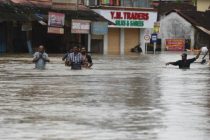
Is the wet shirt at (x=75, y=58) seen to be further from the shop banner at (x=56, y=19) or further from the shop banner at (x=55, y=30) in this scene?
the shop banner at (x=55, y=30)

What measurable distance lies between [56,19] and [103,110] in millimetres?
38203

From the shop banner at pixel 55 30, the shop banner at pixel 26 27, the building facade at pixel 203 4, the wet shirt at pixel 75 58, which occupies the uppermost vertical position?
the building facade at pixel 203 4

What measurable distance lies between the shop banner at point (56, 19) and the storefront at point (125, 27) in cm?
818

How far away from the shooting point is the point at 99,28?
186 ft

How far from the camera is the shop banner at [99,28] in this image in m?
55.8

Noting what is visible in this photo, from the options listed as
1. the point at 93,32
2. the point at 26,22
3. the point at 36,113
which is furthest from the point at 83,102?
the point at 93,32

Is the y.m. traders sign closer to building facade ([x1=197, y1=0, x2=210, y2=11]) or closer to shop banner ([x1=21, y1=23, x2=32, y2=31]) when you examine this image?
shop banner ([x1=21, y1=23, x2=32, y2=31])

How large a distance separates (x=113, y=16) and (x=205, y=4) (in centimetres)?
3705

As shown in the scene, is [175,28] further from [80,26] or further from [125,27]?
[80,26]

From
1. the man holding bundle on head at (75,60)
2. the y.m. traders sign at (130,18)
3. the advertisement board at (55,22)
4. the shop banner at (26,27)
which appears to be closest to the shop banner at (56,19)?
the advertisement board at (55,22)

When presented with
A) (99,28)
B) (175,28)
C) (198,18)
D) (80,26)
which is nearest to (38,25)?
(80,26)

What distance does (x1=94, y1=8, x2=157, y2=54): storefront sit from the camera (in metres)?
60.9

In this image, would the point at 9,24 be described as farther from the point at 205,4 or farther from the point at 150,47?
the point at 205,4

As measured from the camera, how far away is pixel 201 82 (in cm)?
2109
